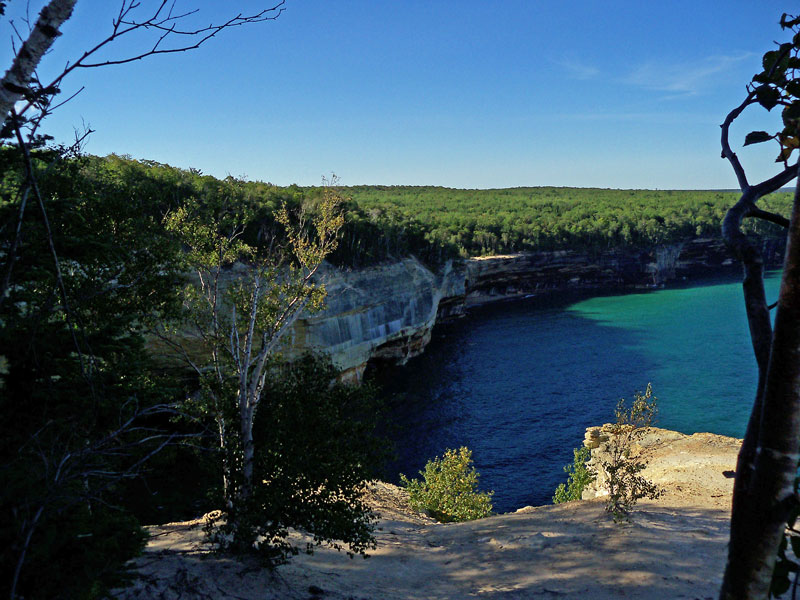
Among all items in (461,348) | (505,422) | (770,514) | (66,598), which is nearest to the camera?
(770,514)

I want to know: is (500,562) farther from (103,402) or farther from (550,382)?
(550,382)

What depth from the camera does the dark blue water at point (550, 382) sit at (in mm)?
38822

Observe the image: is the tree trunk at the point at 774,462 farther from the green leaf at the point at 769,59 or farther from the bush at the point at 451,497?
the bush at the point at 451,497

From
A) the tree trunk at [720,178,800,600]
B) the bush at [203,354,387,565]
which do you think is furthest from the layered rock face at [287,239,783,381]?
the tree trunk at [720,178,800,600]

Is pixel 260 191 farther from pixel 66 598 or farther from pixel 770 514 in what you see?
pixel 770 514

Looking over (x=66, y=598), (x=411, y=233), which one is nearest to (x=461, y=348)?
(x=411, y=233)

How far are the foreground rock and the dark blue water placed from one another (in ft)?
45.3

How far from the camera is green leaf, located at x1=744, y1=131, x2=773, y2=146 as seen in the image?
333 cm

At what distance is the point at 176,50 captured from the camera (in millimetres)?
3139

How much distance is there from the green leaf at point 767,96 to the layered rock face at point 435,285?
39.6ft

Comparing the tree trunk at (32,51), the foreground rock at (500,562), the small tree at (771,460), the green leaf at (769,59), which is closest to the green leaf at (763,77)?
the green leaf at (769,59)

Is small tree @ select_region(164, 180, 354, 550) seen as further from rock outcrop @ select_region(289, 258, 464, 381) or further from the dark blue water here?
rock outcrop @ select_region(289, 258, 464, 381)

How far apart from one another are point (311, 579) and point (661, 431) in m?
28.7

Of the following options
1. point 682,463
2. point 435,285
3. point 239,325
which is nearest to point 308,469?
point 239,325
